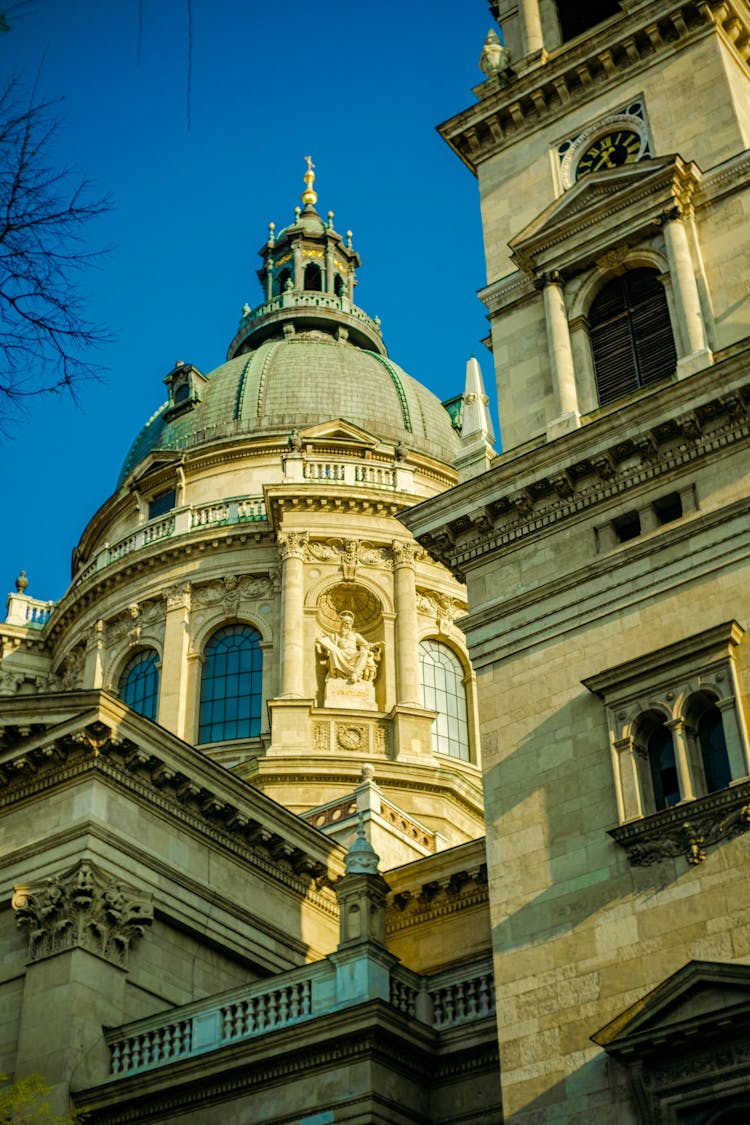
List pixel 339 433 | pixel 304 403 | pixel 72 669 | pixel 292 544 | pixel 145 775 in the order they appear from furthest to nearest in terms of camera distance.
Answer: pixel 304 403 → pixel 339 433 → pixel 72 669 → pixel 292 544 → pixel 145 775

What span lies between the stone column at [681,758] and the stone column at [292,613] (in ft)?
80.8

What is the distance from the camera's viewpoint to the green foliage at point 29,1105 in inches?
823

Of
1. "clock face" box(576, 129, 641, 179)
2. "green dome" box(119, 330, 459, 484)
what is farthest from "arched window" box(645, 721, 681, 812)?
"green dome" box(119, 330, 459, 484)

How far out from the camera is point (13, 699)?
27906 millimetres

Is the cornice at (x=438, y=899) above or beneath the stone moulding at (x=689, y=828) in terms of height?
above

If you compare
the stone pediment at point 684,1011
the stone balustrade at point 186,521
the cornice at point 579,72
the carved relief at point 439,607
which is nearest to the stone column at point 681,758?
the stone pediment at point 684,1011

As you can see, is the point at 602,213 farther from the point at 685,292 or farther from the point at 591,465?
the point at 591,465

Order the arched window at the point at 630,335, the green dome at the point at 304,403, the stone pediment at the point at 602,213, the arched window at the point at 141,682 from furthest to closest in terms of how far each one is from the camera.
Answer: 1. the green dome at the point at 304,403
2. the arched window at the point at 141,682
3. the stone pediment at the point at 602,213
4. the arched window at the point at 630,335

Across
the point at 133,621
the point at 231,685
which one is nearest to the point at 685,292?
the point at 231,685

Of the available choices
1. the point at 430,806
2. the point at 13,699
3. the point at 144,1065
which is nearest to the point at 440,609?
the point at 430,806

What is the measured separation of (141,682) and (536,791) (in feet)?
94.4

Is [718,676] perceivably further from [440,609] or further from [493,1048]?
[440,609]

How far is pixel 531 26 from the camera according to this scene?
104ft

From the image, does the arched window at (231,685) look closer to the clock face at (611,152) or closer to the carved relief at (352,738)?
the carved relief at (352,738)
